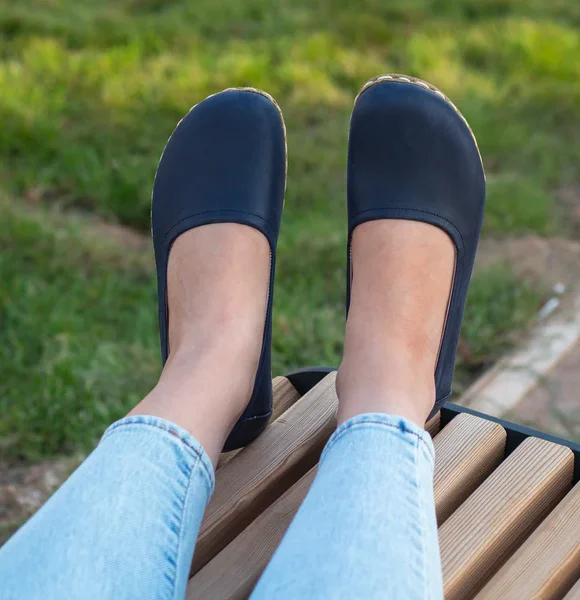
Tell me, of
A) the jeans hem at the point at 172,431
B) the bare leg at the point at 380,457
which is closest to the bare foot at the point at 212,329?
the jeans hem at the point at 172,431

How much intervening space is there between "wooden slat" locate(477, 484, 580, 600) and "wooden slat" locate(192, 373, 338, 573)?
1.08 ft

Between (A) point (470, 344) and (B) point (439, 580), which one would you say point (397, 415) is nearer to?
(B) point (439, 580)

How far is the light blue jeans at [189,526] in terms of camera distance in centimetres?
75

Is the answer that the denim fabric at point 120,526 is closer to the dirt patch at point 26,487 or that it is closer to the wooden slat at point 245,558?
the wooden slat at point 245,558

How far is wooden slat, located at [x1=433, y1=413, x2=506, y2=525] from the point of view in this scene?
1046 mm

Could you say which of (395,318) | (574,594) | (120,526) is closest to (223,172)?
(395,318)

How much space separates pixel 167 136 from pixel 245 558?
185 cm

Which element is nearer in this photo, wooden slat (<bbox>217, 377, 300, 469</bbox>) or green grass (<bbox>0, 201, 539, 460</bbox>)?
wooden slat (<bbox>217, 377, 300, 469</bbox>)

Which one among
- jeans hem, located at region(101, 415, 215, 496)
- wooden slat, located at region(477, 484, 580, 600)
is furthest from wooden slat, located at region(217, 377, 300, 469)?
wooden slat, located at region(477, 484, 580, 600)

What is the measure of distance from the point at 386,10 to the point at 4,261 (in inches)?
87.0

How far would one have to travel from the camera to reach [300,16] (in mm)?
3365

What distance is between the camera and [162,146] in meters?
2.51

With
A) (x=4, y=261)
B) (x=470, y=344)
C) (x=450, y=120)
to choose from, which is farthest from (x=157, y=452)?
(x=4, y=261)

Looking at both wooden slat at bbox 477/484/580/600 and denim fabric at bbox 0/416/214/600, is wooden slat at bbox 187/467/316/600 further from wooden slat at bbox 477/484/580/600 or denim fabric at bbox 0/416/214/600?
wooden slat at bbox 477/484/580/600
